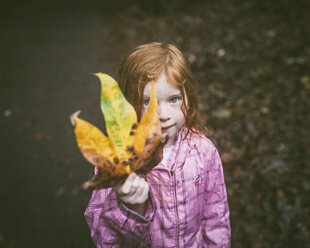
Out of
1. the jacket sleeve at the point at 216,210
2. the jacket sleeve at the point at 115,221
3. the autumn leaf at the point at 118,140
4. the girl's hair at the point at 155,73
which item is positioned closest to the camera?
the autumn leaf at the point at 118,140

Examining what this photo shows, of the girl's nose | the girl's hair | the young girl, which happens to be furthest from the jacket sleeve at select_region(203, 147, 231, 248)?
the girl's nose

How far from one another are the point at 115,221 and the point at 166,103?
0.47 meters

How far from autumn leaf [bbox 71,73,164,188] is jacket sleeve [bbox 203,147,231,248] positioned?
0.59 m

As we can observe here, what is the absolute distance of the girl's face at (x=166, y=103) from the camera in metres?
0.85

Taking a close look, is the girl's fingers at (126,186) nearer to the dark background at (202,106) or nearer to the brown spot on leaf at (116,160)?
the brown spot on leaf at (116,160)

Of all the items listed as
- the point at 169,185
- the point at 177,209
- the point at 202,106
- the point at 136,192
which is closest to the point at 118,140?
the point at 136,192

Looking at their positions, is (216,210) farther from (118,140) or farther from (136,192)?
(118,140)

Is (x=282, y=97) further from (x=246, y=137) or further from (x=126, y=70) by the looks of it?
(x=126, y=70)

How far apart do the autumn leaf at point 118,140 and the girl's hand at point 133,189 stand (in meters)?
0.02

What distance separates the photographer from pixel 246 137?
2.79 metres

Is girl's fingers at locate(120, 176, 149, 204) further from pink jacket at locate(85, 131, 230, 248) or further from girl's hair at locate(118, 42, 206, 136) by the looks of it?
girl's hair at locate(118, 42, 206, 136)

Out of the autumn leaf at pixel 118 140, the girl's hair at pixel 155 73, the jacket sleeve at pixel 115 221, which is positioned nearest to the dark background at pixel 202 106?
the girl's hair at pixel 155 73

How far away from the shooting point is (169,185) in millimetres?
1008

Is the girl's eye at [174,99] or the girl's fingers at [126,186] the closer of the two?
the girl's fingers at [126,186]
